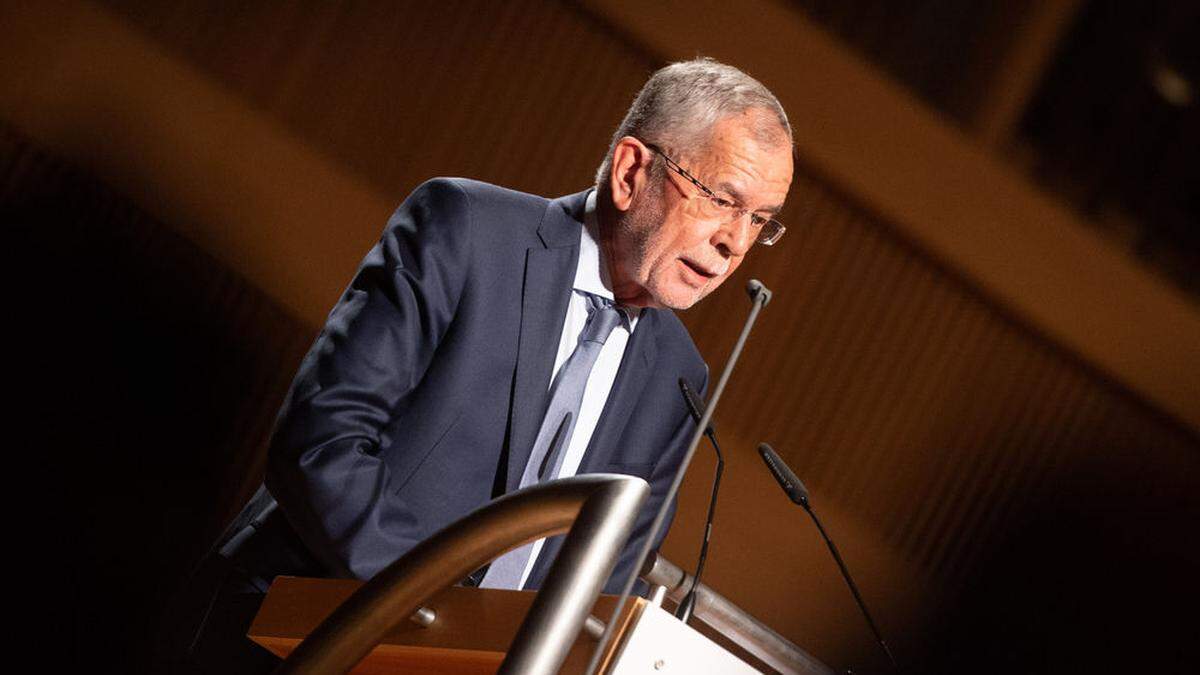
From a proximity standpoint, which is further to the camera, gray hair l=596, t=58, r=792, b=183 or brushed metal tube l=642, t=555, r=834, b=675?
brushed metal tube l=642, t=555, r=834, b=675

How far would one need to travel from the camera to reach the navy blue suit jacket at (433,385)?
143 centimetres

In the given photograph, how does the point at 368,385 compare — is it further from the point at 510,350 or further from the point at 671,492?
the point at 671,492

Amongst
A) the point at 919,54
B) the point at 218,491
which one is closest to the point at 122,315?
the point at 218,491

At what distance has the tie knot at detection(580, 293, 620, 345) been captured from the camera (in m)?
1.77

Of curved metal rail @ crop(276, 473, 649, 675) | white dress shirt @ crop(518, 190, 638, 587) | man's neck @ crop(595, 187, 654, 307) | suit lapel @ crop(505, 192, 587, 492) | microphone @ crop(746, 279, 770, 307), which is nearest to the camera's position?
curved metal rail @ crop(276, 473, 649, 675)

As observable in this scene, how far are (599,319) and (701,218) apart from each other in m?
0.21

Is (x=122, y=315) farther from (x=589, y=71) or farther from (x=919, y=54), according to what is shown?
(x=919, y=54)

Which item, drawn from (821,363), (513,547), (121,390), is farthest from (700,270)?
(121,390)

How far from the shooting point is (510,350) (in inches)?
65.3

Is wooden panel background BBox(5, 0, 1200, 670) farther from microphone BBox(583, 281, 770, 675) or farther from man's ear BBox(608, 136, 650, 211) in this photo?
microphone BBox(583, 281, 770, 675)

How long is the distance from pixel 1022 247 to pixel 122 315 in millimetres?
2310

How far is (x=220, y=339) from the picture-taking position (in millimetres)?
3186

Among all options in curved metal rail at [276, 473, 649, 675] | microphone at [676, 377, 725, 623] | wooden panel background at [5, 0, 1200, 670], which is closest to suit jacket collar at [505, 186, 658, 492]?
microphone at [676, 377, 725, 623]

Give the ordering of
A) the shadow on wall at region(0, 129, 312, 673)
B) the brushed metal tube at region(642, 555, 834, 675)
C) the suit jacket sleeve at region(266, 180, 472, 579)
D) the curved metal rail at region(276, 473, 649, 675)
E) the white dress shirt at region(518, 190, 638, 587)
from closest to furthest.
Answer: the curved metal rail at region(276, 473, 649, 675) → the suit jacket sleeve at region(266, 180, 472, 579) → the white dress shirt at region(518, 190, 638, 587) → the brushed metal tube at region(642, 555, 834, 675) → the shadow on wall at region(0, 129, 312, 673)
